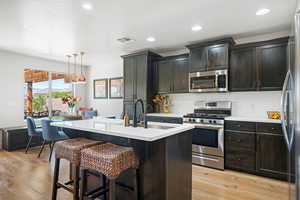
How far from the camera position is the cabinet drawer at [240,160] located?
9.99 feet

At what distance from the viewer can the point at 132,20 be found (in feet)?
9.43

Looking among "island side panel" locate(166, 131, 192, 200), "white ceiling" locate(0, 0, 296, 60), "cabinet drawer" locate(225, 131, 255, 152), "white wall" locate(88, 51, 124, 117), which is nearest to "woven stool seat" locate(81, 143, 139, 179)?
"island side panel" locate(166, 131, 192, 200)

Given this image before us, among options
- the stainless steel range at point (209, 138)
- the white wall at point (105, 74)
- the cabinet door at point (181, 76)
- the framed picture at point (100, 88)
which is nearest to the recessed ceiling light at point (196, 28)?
the cabinet door at point (181, 76)

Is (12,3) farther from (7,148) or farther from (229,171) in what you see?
(229,171)

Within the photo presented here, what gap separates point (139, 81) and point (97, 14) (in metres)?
2.14

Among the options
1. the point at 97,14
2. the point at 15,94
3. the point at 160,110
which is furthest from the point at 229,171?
the point at 15,94

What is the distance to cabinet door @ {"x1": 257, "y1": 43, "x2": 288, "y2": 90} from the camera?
305 centimetres

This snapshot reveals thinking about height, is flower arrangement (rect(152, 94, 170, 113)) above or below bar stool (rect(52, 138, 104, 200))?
above

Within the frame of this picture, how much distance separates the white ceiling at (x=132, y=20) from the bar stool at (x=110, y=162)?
6.38ft

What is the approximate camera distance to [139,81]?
4.55m

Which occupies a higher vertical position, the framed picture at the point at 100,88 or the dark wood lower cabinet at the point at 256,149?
the framed picture at the point at 100,88

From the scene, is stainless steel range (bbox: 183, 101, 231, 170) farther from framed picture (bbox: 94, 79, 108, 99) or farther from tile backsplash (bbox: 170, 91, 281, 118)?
framed picture (bbox: 94, 79, 108, 99)

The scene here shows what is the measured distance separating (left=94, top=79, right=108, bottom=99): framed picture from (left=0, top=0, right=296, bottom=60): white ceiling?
2279 millimetres

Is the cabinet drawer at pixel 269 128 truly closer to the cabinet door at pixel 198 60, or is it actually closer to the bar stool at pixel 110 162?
the cabinet door at pixel 198 60
